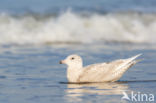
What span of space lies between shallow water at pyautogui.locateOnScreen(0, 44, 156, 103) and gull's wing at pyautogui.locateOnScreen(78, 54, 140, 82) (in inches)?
7.8

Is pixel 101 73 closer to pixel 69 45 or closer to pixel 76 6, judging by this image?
pixel 69 45

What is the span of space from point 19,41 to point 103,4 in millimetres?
9337

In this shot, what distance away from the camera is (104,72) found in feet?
30.9

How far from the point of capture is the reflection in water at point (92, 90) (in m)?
7.89

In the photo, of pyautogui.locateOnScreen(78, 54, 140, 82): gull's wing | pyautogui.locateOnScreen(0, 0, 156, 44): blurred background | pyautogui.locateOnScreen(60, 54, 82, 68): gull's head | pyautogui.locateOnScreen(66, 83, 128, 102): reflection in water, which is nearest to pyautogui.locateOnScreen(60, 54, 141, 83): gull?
pyautogui.locateOnScreen(78, 54, 140, 82): gull's wing

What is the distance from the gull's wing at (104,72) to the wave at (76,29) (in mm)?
8132

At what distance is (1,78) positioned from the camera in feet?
32.1

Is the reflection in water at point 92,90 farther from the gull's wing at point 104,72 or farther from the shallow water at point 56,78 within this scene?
the gull's wing at point 104,72

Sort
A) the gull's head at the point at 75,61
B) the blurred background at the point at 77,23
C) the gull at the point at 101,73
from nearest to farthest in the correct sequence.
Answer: the gull at the point at 101,73, the gull's head at the point at 75,61, the blurred background at the point at 77,23

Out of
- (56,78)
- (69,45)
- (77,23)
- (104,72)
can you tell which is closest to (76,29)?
(77,23)

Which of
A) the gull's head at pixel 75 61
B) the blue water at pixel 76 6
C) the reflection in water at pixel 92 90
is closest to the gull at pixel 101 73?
the gull's head at pixel 75 61

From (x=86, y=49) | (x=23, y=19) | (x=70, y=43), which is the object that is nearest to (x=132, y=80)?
(x=86, y=49)

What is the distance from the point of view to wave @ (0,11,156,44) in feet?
59.0

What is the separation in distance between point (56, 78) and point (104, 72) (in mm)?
1024
